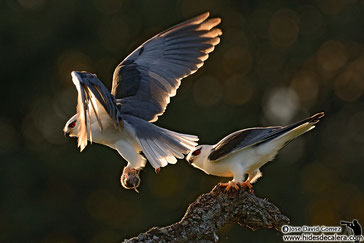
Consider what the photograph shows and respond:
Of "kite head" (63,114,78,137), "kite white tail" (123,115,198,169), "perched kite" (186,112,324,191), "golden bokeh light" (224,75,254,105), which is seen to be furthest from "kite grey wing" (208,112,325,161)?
"golden bokeh light" (224,75,254,105)

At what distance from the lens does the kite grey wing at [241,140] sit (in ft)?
22.2

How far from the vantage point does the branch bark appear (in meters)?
5.93

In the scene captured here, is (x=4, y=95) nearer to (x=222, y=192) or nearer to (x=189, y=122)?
(x=189, y=122)

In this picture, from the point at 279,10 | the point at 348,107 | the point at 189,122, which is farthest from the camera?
the point at 279,10

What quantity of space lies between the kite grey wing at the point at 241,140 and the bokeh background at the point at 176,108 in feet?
27.2

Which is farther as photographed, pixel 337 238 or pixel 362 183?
pixel 362 183

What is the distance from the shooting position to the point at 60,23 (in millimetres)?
16969

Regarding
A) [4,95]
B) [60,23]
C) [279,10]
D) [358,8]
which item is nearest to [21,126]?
[4,95]

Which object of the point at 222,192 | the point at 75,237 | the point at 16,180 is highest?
the point at 222,192

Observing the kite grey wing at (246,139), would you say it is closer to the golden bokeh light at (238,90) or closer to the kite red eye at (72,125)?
the kite red eye at (72,125)

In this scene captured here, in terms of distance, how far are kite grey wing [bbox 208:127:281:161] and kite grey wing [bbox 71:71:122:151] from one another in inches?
33.6

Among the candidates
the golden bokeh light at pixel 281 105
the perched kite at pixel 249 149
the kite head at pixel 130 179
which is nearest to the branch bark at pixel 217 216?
the perched kite at pixel 249 149

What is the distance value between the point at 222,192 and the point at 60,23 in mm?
11306

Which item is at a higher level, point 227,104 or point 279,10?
point 279,10
